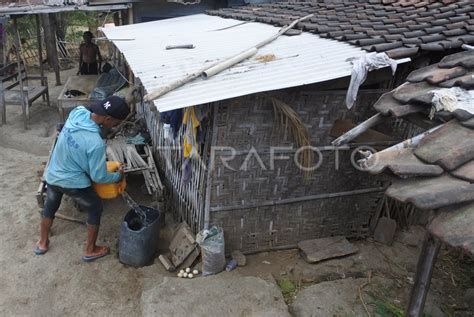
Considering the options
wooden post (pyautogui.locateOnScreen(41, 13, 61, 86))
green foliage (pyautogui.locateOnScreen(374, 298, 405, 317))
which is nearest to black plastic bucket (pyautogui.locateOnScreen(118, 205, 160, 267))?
green foliage (pyautogui.locateOnScreen(374, 298, 405, 317))

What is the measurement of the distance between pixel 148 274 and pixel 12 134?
6.67m

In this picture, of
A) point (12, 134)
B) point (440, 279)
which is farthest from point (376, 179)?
point (12, 134)

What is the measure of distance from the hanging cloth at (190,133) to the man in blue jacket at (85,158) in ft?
2.35

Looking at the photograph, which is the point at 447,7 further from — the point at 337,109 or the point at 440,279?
the point at 440,279

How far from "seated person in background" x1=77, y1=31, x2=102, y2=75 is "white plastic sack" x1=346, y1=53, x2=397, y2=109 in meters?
10.5

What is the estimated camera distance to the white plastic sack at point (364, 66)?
3812 millimetres

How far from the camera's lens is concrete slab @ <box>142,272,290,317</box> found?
398cm

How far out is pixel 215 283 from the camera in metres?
4.40

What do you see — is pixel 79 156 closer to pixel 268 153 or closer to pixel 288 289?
pixel 268 153

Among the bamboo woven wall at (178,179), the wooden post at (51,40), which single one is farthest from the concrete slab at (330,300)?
the wooden post at (51,40)

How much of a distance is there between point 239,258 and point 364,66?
273cm

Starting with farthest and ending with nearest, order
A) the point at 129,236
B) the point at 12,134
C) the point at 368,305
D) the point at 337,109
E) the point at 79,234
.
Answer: the point at 12,134, the point at 79,234, the point at 129,236, the point at 337,109, the point at 368,305

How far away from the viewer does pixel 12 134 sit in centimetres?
947

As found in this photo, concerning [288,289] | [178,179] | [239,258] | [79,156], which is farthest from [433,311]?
[79,156]
